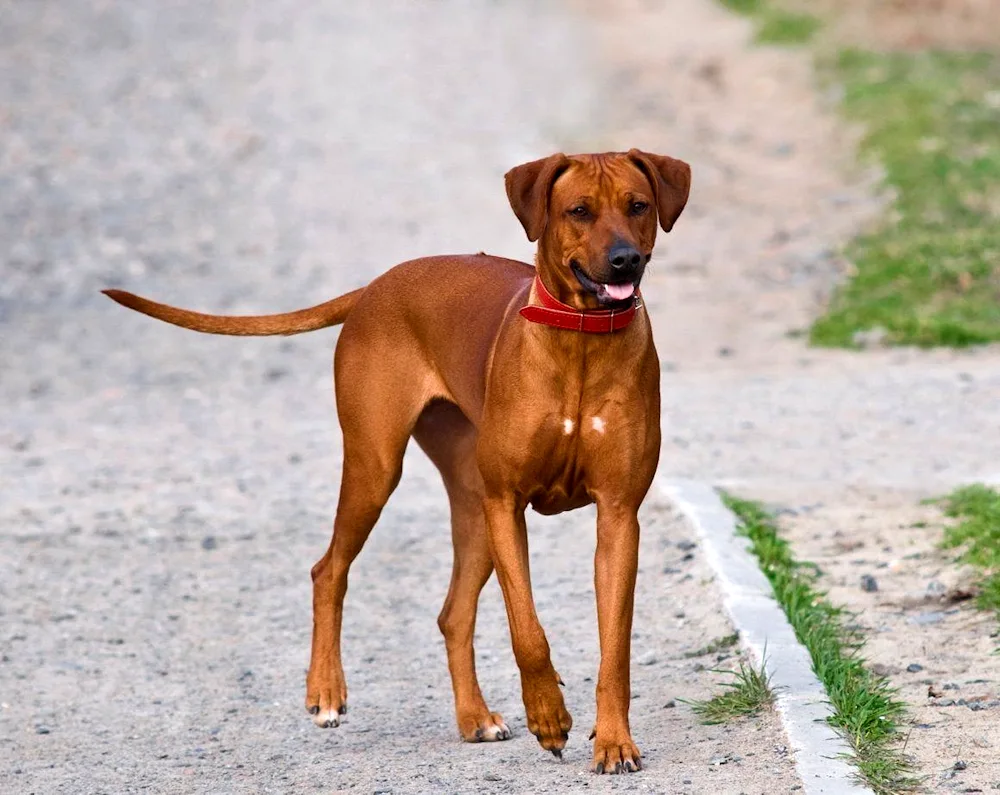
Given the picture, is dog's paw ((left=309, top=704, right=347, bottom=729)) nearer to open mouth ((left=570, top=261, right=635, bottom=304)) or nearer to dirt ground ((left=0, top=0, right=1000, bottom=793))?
dirt ground ((left=0, top=0, right=1000, bottom=793))

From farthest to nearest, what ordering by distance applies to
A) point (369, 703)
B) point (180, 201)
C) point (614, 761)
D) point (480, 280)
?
point (180, 201) < point (369, 703) < point (480, 280) < point (614, 761)

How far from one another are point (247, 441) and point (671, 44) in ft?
47.9

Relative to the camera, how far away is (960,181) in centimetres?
1457

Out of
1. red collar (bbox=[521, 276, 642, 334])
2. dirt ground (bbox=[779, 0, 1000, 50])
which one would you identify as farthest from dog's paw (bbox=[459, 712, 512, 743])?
dirt ground (bbox=[779, 0, 1000, 50])

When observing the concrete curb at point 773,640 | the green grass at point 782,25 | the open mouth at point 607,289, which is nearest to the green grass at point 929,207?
the green grass at point 782,25

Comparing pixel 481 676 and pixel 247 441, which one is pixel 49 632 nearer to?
pixel 481 676

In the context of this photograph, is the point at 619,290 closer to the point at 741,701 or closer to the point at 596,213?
the point at 596,213

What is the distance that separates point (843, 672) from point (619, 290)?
140cm

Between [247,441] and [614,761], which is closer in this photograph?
[614,761]

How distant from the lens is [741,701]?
5117mm

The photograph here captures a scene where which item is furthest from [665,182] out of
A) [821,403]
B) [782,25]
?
[782,25]

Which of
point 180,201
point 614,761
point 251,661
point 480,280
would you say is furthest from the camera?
point 180,201

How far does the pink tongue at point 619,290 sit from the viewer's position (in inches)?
184

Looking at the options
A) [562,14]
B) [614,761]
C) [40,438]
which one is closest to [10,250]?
[40,438]
